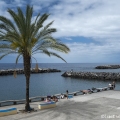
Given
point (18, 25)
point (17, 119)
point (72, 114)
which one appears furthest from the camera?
point (18, 25)

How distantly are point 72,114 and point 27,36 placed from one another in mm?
6384

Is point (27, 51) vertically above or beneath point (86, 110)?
above

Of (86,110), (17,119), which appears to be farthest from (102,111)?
(17,119)

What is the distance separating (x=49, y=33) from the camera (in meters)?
15.9

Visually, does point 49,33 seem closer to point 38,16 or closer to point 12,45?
point 38,16

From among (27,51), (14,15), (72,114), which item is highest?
(14,15)

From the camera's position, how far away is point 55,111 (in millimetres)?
14977

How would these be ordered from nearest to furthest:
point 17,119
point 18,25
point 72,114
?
point 17,119
point 72,114
point 18,25

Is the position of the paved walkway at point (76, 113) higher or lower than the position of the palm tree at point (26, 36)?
lower

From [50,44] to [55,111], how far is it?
4.95 m

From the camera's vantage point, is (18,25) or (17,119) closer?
(17,119)

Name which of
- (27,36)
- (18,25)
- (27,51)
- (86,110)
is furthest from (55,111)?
(18,25)

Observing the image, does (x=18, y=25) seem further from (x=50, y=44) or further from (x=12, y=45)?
(x=50, y=44)

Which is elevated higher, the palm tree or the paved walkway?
the palm tree
